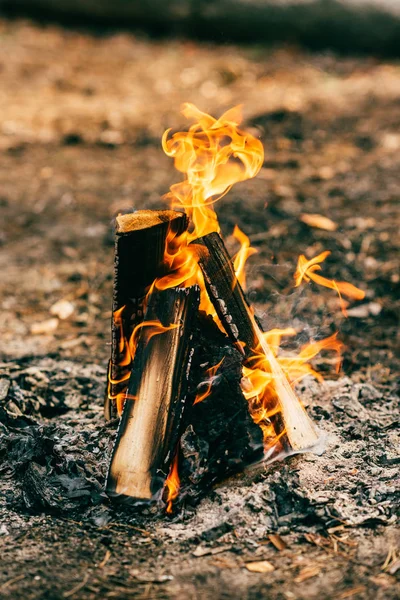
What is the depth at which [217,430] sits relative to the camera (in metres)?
2.93

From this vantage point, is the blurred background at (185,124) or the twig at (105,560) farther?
the blurred background at (185,124)

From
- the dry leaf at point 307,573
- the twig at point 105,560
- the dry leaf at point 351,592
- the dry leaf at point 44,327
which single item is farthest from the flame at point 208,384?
the dry leaf at point 44,327

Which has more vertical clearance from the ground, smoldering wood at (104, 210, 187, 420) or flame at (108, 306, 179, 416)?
smoldering wood at (104, 210, 187, 420)

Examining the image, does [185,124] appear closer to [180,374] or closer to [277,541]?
[180,374]

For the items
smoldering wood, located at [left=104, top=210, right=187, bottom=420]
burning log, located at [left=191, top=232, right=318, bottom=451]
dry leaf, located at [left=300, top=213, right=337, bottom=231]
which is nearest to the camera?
smoldering wood, located at [left=104, top=210, right=187, bottom=420]

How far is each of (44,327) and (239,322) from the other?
2.22 m

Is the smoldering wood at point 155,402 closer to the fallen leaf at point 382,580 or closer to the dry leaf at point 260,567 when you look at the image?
the dry leaf at point 260,567

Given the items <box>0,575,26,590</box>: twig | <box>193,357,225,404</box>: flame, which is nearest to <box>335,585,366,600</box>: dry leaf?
<box>193,357,225,404</box>: flame

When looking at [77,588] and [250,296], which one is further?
[250,296]

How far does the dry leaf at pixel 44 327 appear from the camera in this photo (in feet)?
15.9

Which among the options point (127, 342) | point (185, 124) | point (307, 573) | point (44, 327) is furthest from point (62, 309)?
point (185, 124)

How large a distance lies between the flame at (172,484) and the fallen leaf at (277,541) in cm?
44

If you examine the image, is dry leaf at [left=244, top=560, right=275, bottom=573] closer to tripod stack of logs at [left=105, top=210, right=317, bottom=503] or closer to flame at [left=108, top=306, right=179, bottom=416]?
tripod stack of logs at [left=105, top=210, right=317, bottom=503]

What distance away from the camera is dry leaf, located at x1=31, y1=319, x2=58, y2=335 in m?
4.84
